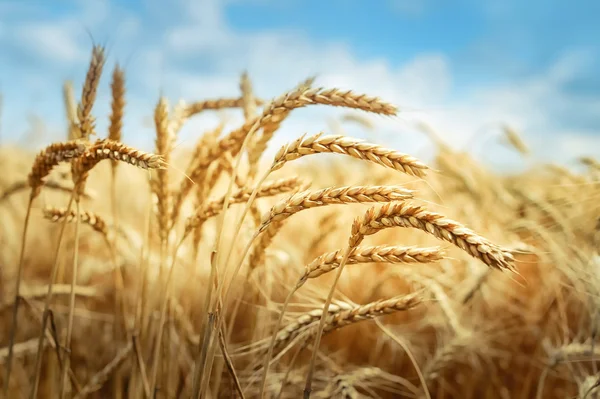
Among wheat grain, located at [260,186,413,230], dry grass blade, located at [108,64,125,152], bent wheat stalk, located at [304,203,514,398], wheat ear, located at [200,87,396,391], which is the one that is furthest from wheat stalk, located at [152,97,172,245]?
bent wheat stalk, located at [304,203,514,398]

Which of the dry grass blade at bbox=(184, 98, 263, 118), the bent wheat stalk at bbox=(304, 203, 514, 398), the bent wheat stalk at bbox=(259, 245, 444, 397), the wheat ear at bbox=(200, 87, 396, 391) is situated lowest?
the bent wheat stalk at bbox=(259, 245, 444, 397)

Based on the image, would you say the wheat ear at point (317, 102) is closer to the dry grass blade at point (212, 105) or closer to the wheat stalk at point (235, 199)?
the wheat stalk at point (235, 199)

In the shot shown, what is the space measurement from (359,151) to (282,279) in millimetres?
1083

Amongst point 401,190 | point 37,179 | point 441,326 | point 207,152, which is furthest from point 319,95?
point 441,326

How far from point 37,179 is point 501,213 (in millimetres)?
3144

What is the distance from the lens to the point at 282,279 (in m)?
2.00

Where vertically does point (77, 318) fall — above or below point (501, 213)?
below

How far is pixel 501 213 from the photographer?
12.2 ft

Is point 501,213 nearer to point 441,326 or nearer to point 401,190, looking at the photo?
point 441,326

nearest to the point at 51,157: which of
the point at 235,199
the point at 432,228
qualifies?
the point at 235,199

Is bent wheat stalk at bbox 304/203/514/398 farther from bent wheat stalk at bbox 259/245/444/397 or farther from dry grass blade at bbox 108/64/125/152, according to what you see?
dry grass blade at bbox 108/64/125/152

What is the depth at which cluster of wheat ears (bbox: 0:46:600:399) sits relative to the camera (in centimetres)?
106

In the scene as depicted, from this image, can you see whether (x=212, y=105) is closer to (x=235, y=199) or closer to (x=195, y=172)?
(x=195, y=172)

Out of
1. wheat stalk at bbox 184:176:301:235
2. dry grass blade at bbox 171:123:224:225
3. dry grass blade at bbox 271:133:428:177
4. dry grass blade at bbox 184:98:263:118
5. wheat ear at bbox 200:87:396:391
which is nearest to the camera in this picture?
dry grass blade at bbox 271:133:428:177
